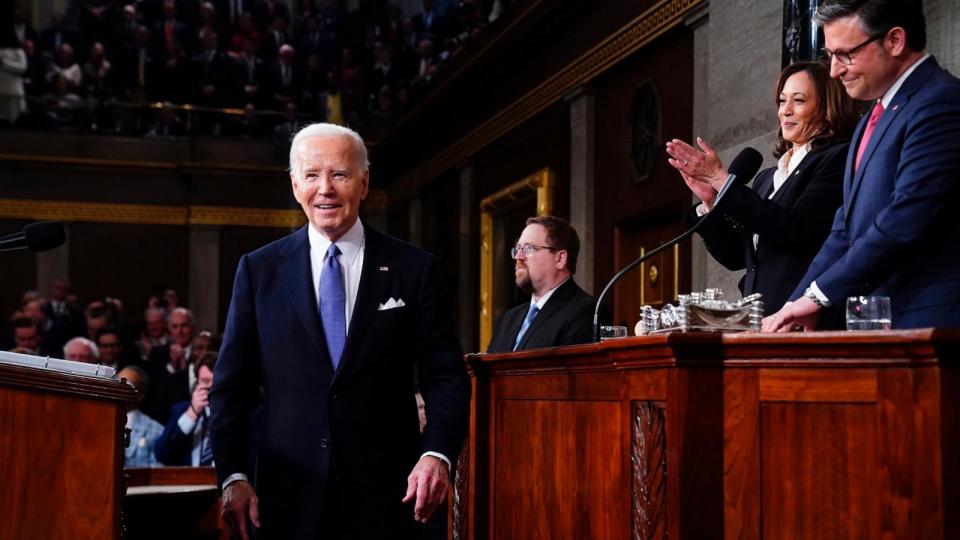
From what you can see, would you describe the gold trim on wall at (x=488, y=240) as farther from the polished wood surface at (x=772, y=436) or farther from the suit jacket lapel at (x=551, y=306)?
the polished wood surface at (x=772, y=436)

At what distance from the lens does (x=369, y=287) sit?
267 cm

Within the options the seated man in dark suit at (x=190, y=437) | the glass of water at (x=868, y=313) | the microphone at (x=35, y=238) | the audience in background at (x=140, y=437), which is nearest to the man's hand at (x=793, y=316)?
the glass of water at (x=868, y=313)

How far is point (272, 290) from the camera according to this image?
268 centimetres

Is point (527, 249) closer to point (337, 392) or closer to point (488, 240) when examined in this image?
point (337, 392)

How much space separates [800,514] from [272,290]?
3.90ft

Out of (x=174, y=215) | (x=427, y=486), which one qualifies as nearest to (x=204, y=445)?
(x=427, y=486)

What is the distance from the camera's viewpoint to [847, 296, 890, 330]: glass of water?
2398 millimetres

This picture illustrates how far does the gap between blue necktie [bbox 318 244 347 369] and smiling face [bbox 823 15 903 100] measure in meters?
1.20

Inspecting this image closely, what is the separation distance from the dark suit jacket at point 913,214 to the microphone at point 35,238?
1638 millimetres

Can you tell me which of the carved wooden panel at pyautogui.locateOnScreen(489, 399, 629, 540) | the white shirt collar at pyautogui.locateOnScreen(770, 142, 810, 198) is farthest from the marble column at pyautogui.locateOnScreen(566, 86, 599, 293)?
the white shirt collar at pyautogui.locateOnScreen(770, 142, 810, 198)

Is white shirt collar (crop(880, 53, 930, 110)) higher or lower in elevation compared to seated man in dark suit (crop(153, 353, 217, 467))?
higher

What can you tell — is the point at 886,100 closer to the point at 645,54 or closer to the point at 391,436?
the point at 391,436

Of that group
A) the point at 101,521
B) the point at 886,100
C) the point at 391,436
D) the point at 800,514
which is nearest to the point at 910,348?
the point at 800,514

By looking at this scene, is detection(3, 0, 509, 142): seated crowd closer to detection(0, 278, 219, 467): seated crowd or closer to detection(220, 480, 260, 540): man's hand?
detection(0, 278, 219, 467): seated crowd
